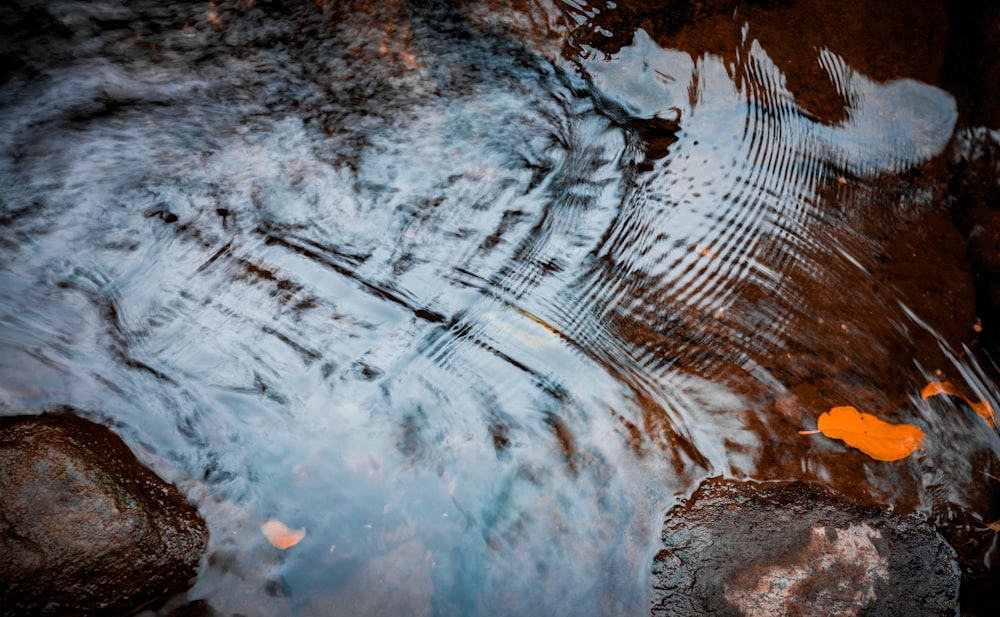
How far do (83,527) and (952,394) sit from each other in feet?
11.3

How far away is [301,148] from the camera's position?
8.75 feet

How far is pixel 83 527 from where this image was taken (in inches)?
75.1

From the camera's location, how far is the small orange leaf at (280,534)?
2.07 m

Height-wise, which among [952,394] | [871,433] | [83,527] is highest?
[952,394]

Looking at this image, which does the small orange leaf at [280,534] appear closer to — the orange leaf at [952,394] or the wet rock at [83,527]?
the wet rock at [83,527]

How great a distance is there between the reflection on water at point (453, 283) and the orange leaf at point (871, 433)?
0.07 metres

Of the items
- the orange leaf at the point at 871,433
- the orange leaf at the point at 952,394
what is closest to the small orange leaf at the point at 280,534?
the orange leaf at the point at 871,433

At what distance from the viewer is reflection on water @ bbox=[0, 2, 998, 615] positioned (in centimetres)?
216

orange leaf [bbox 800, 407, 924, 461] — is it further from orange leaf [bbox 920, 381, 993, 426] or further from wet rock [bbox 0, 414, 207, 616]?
wet rock [bbox 0, 414, 207, 616]

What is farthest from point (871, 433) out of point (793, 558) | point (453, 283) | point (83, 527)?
point (83, 527)

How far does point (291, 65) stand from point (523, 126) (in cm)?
119

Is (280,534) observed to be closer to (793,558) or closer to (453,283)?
(453,283)

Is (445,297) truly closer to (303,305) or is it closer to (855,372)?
(303,305)

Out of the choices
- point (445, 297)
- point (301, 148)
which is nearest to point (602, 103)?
point (445, 297)
